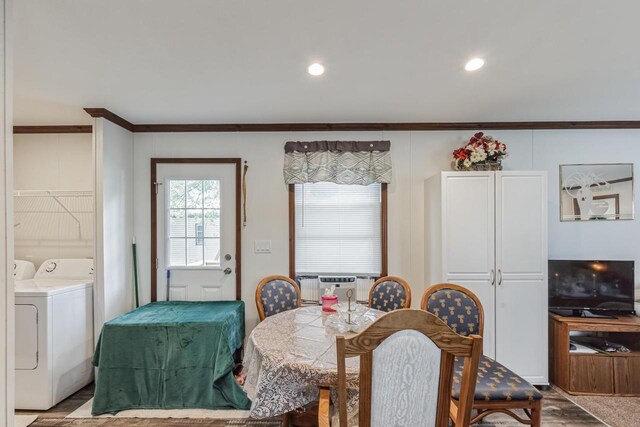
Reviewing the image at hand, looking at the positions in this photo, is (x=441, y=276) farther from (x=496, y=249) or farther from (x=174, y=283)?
(x=174, y=283)

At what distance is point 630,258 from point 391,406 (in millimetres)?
3563

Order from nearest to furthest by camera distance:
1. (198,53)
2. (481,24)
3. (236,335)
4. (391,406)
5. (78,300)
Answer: (391,406) → (481,24) → (198,53) → (78,300) → (236,335)

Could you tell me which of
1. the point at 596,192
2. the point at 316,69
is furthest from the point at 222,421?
the point at 596,192

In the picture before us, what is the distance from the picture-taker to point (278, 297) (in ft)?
9.24

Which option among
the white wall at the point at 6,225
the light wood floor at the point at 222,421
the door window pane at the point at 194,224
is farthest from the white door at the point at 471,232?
the white wall at the point at 6,225

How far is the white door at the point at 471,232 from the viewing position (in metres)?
2.79

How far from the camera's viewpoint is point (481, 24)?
1.63m

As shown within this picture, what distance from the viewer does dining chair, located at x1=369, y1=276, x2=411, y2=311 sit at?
2.75 metres

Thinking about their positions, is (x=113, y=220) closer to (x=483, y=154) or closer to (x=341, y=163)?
(x=341, y=163)

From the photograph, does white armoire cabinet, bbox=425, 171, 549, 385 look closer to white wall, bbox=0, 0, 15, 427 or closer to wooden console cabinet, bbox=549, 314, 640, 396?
wooden console cabinet, bbox=549, 314, 640, 396

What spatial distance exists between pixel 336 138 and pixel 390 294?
1.70 m

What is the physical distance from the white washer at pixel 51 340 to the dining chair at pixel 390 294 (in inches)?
102

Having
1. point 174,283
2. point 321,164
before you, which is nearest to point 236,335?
point 174,283

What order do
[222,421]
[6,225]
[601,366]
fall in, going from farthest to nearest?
[601,366] < [222,421] < [6,225]
